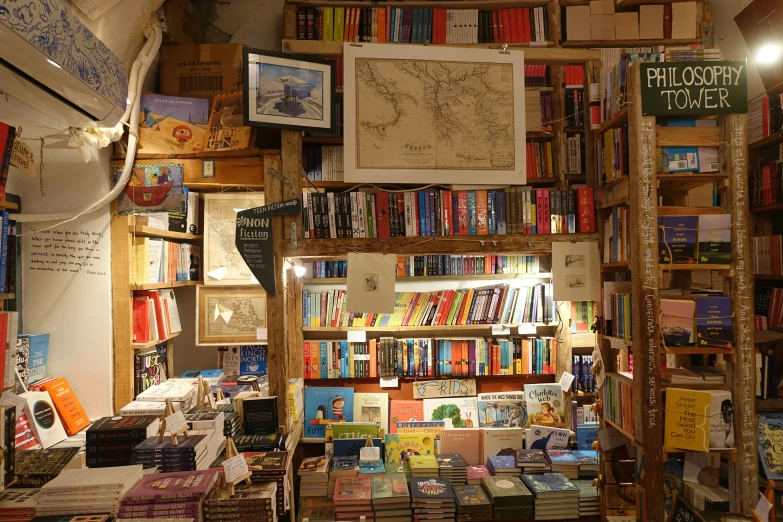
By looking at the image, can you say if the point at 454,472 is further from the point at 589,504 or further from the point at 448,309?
the point at 448,309

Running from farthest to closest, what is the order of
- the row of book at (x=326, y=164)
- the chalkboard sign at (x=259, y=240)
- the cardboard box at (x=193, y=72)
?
the cardboard box at (x=193, y=72)
the row of book at (x=326, y=164)
the chalkboard sign at (x=259, y=240)

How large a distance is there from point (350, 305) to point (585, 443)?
2.00 m

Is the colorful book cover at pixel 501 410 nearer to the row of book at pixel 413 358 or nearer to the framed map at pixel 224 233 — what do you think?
the row of book at pixel 413 358

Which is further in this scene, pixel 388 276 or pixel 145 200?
pixel 145 200

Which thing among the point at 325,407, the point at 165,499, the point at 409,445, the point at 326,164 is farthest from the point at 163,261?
the point at 409,445

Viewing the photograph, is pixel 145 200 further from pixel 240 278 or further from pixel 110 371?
pixel 110 371

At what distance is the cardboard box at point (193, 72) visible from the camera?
137 inches

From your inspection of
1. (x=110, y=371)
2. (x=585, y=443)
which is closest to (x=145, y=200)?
(x=110, y=371)

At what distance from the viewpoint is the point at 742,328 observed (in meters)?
2.22

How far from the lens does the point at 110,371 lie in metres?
2.90

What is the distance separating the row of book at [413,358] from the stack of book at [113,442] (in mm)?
1516

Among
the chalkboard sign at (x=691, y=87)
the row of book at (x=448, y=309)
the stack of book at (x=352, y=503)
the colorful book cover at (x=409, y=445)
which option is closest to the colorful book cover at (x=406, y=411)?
the colorful book cover at (x=409, y=445)

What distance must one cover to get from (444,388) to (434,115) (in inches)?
78.0

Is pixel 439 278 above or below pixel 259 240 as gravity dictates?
below
